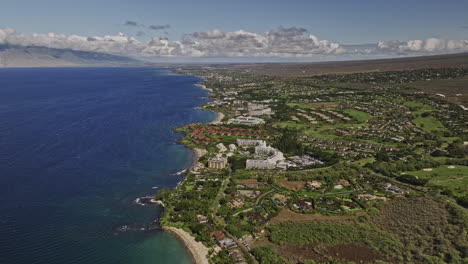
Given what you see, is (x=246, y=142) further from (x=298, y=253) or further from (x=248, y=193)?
(x=298, y=253)

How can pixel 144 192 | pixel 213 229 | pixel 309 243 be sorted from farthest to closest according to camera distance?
pixel 144 192 → pixel 213 229 → pixel 309 243

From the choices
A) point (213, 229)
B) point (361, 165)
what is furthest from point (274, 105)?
point (213, 229)

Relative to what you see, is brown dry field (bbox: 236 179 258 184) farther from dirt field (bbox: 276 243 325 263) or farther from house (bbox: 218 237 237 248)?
dirt field (bbox: 276 243 325 263)

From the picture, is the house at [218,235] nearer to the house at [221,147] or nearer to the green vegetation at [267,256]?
the green vegetation at [267,256]

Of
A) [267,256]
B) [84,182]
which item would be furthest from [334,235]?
[84,182]

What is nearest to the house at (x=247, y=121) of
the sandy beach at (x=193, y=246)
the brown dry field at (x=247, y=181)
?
the brown dry field at (x=247, y=181)

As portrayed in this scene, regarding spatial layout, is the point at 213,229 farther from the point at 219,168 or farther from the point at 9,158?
the point at 9,158
